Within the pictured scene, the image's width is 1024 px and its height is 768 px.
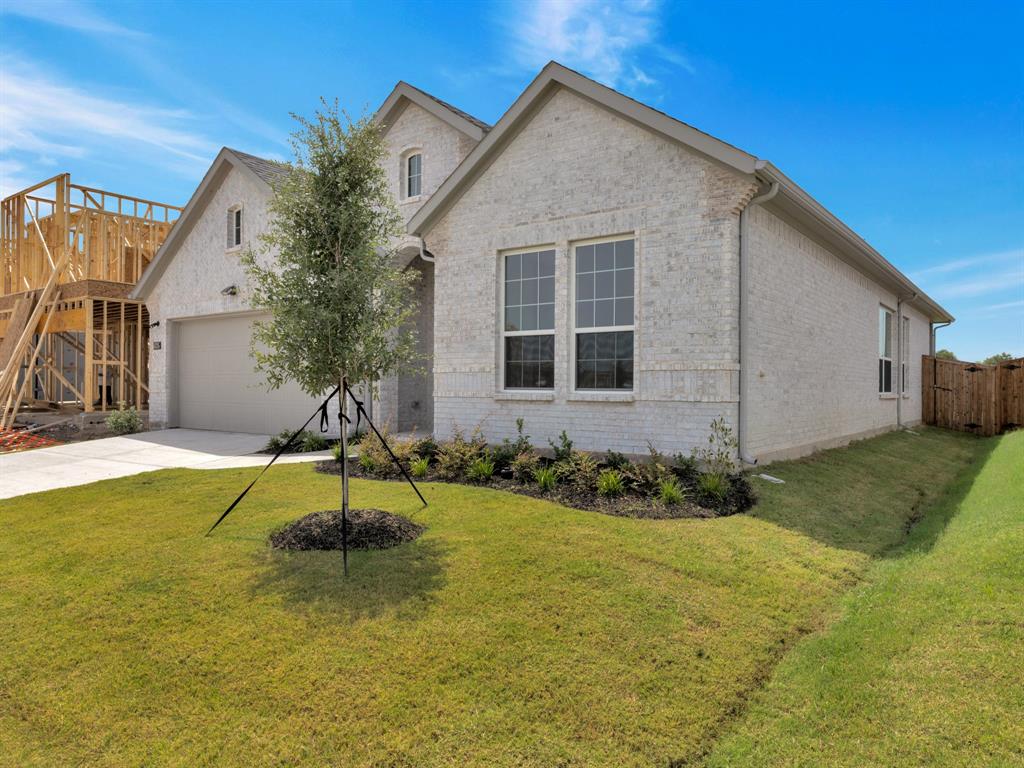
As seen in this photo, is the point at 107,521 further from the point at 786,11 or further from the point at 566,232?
the point at 786,11

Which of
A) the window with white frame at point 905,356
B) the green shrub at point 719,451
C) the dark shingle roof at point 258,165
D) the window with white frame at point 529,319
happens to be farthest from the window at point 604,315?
the window with white frame at point 905,356

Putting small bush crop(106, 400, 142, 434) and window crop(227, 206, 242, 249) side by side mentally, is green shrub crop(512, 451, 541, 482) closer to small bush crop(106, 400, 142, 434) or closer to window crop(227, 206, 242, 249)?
window crop(227, 206, 242, 249)

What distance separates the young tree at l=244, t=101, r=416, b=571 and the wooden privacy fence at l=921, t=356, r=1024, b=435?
20489 millimetres

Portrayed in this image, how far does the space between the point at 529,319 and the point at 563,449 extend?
7.66 ft

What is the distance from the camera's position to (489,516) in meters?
6.29

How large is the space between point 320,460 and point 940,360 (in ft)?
66.2

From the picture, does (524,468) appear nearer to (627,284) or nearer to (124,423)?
(627,284)

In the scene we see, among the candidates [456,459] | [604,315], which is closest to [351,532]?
[456,459]

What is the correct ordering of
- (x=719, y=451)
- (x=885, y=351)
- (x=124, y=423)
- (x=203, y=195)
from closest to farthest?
(x=719, y=451) < (x=203, y=195) < (x=124, y=423) < (x=885, y=351)

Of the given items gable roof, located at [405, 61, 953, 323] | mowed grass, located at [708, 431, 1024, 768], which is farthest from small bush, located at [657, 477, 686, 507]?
gable roof, located at [405, 61, 953, 323]

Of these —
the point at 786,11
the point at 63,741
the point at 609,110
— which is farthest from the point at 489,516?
the point at 786,11

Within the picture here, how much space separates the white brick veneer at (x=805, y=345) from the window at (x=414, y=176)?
26.8 feet

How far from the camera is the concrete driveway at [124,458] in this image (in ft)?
30.1

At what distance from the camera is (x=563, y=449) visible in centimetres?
876
